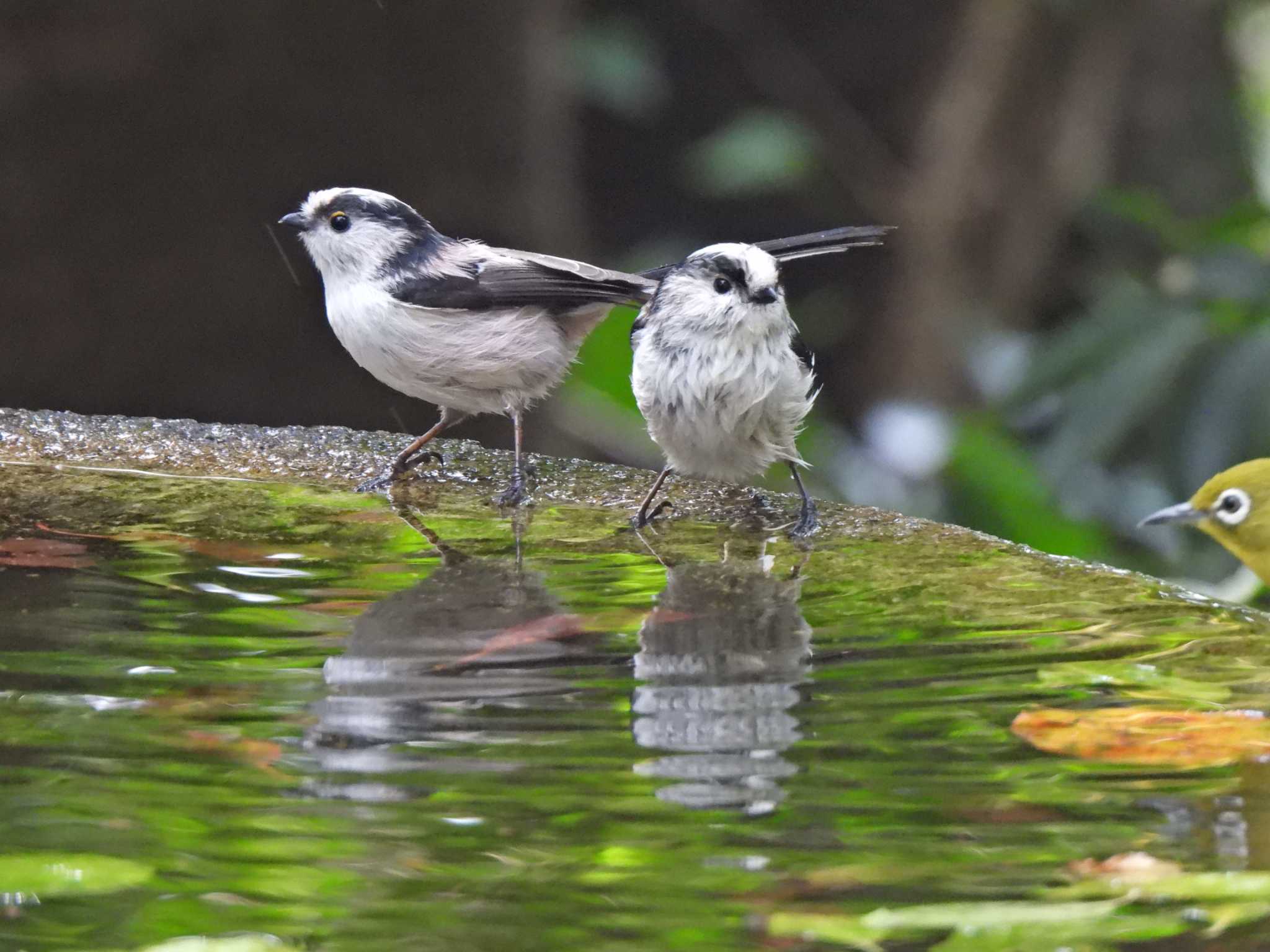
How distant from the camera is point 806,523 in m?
3.18

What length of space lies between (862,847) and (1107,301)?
369 cm

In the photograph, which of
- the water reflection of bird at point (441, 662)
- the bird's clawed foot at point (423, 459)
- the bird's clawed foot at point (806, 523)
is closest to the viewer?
the water reflection of bird at point (441, 662)

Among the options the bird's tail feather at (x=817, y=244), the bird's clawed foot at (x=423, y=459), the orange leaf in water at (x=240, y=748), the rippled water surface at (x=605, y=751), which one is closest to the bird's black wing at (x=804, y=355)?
the bird's tail feather at (x=817, y=244)

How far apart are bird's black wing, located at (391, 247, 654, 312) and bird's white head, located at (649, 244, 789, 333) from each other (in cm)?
53

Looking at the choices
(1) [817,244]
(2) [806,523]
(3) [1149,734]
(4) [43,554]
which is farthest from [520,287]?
(3) [1149,734]

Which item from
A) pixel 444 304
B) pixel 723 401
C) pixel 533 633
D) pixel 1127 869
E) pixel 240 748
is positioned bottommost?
pixel 1127 869

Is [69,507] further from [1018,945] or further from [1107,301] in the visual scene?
[1107,301]

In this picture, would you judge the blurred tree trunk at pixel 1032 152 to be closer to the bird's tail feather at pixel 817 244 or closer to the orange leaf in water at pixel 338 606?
the bird's tail feather at pixel 817 244

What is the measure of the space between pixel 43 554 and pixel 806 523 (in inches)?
56.5

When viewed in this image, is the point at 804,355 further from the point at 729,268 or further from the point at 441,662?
the point at 441,662

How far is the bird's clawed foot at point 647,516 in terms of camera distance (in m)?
3.19

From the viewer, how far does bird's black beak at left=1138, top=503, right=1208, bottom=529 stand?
2990 millimetres

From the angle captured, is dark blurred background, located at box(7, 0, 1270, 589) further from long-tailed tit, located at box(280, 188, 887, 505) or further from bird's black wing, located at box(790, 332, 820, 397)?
long-tailed tit, located at box(280, 188, 887, 505)

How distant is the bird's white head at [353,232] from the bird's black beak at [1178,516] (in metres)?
1.85
